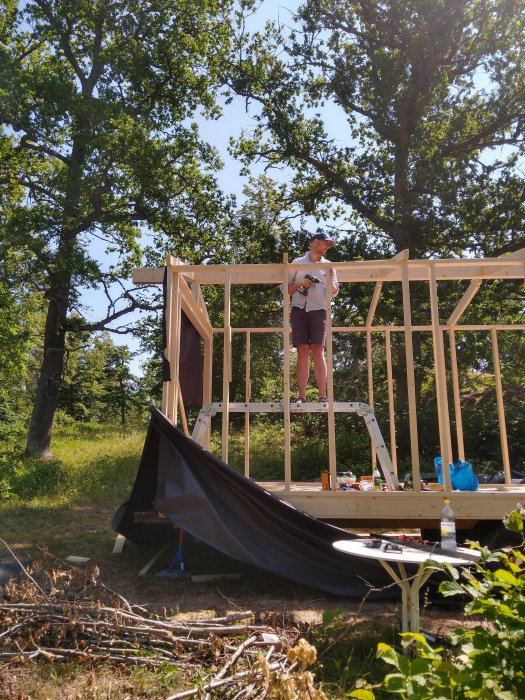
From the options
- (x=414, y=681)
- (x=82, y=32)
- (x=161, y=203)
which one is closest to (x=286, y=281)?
(x=414, y=681)

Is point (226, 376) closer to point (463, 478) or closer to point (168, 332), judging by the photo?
point (168, 332)

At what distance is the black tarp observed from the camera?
414 cm

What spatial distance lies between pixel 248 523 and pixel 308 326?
78.9 inches

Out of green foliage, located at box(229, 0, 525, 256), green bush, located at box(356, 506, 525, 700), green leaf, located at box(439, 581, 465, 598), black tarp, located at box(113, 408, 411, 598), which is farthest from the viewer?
green foliage, located at box(229, 0, 525, 256)

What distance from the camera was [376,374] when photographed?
14.1 m

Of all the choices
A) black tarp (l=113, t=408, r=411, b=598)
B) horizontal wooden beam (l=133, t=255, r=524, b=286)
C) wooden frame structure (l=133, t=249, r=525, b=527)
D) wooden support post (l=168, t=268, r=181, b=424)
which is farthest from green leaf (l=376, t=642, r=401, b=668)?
horizontal wooden beam (l=133, t=255, r=524, b=286)

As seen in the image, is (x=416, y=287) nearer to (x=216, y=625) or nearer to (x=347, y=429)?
(x=347, y=429)


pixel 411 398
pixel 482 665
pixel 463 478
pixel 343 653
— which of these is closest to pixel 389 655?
pixel 482 665

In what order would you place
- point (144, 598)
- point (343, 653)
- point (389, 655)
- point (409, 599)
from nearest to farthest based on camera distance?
point (389, 655) < point (343, 653) < point (409, 599) < point (144, 598)

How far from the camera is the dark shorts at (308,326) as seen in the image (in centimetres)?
545

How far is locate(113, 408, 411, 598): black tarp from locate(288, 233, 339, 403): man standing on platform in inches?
51.9

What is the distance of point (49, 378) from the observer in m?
13.3

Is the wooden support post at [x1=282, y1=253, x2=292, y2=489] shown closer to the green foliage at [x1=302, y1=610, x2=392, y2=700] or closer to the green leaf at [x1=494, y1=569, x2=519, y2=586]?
the green foliage at [x1=302, y1=610, x2=392, y2=700]

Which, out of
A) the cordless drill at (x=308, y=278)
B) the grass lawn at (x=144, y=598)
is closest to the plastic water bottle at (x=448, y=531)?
the grass lawn at (x=144, y=598)
